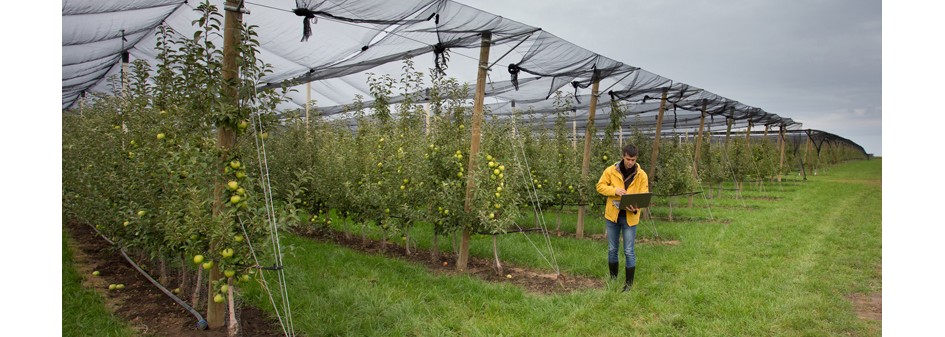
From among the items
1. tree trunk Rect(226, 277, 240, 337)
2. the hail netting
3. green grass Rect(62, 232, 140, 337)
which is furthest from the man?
green grass Rect(62, 232, 140, 337)

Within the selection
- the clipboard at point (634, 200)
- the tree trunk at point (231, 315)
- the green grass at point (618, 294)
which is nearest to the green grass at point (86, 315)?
the tree trunk at point (231, 315)

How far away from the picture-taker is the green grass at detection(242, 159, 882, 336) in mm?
3730

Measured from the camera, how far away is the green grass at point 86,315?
334 centimetres

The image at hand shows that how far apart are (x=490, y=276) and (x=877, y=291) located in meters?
3.92

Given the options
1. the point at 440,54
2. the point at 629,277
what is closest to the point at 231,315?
the point at 440,54

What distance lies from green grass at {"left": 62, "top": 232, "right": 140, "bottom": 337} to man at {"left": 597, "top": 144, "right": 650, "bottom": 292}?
13.2ft

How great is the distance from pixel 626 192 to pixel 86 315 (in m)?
4.64

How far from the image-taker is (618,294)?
449cm

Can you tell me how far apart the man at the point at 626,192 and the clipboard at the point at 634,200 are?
8 centimetres

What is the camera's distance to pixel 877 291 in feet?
15.8

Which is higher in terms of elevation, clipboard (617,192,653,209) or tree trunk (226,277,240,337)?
clipboard (617,192,653,209)

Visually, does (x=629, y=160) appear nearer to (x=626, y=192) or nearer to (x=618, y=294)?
(x=626, y=192)

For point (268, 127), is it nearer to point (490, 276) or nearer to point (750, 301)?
point (490, 276)

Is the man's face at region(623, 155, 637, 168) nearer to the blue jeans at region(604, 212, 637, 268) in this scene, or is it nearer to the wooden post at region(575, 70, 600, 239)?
the blue jeans at region(604, 212, 637, 268)
